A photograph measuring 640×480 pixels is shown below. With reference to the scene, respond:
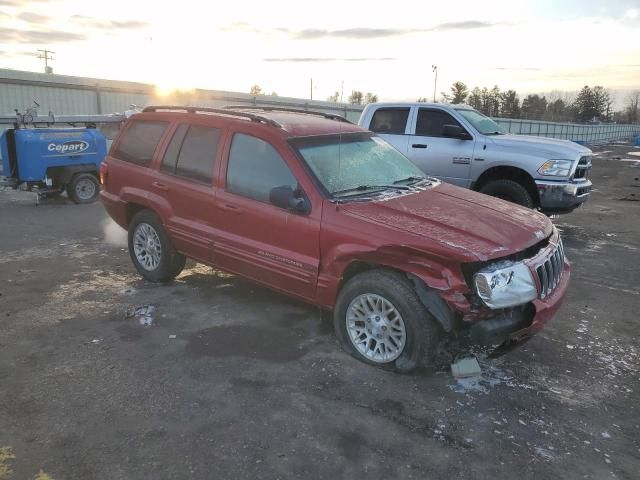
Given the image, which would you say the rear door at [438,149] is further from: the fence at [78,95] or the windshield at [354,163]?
the fence at [78,95]

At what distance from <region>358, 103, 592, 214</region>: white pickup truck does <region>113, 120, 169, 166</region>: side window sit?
4753 mm

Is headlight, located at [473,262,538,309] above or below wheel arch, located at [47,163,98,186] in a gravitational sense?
above

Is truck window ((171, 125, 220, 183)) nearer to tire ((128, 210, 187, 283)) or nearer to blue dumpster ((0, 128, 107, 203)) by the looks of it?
tire ((128, 210, 187, 283))

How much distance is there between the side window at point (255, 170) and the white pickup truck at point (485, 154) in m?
4.79

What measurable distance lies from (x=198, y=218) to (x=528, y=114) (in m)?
94.1

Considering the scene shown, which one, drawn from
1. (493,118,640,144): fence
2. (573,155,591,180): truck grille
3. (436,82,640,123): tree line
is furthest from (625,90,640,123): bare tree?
(573,155,591,180): truck grille

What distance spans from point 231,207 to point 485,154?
16.7 feet

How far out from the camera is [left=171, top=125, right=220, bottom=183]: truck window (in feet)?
16.1

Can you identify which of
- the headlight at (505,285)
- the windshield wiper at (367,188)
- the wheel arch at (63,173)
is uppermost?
the windshield wiper at (367,188)

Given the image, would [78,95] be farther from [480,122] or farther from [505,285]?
[505,285]

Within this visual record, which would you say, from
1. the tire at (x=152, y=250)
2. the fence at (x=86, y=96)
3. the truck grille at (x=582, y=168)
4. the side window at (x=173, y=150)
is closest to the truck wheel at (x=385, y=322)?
the tire at (x=152, y=250)

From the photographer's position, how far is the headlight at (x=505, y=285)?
343 cm

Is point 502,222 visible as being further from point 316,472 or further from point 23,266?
point 23,266

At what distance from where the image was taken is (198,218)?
16.4 ft
